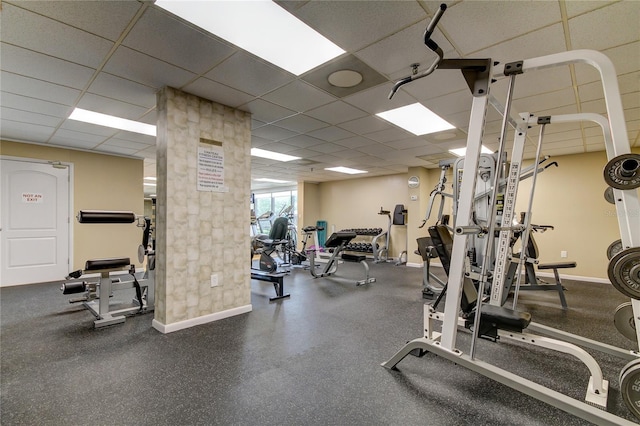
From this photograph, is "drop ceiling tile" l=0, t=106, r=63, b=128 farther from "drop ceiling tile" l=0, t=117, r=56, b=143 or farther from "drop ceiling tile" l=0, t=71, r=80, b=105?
"drop ceiling tile" l=0, t=71, r=80, b=105

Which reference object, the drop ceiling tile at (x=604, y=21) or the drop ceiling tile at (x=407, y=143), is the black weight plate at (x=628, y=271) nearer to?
the drop ceiling tile at (x=604, y=21)

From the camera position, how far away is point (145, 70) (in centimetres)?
249

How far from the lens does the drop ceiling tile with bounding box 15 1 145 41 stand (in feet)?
5.63

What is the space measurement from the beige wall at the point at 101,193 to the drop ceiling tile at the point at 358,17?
224 inches

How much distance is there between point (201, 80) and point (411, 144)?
3.56 m

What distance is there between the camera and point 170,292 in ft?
9.43

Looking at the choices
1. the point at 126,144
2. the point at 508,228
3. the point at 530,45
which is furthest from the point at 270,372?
the point at 126,144

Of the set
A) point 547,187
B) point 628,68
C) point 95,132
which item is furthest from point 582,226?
point 95,132

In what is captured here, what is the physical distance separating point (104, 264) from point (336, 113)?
10.6 ft

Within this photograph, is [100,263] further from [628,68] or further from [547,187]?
[547,187]

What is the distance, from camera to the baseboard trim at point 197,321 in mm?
2870

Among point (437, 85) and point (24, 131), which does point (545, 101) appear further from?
point (24, 131)

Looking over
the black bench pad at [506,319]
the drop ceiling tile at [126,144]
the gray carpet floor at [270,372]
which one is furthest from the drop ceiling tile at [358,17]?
the drop ceiling tile at [126,144]

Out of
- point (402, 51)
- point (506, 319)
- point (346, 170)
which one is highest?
point (402, 51)
